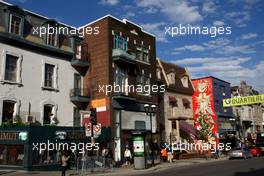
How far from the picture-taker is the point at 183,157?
34719 mm

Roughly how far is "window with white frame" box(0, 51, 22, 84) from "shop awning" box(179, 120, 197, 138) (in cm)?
2111

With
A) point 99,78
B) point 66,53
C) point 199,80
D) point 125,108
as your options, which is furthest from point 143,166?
point 199,80

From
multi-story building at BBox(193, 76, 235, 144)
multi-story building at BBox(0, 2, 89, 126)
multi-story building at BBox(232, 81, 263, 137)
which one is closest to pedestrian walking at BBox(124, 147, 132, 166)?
multi-story building at BBox(0, 2, 89, 126)

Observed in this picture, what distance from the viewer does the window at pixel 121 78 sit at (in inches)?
1197

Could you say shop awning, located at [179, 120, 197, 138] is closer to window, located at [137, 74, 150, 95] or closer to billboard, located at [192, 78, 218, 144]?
billboard, located at [192, 78, 218, 144]

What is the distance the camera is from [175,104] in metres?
40.0

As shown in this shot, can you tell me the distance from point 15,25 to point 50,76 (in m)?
5.05

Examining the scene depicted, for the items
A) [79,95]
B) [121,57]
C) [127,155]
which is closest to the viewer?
[127,155]

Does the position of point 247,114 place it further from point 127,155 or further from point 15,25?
point 15,25

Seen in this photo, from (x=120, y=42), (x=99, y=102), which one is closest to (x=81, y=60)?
(x=99, y=102)

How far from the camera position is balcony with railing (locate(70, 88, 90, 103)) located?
2889 cm

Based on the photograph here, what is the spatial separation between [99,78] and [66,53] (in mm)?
3660

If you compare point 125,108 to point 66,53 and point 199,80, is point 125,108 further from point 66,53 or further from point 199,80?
point 199,80

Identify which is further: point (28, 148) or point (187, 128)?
point (187, 128)
